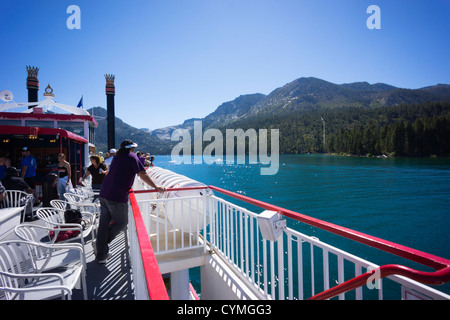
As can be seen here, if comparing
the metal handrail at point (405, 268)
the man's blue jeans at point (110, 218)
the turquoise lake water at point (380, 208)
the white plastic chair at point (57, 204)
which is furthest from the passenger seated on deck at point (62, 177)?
the turquoise lake water at point (380, 208)

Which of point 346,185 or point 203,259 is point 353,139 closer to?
point 346,185

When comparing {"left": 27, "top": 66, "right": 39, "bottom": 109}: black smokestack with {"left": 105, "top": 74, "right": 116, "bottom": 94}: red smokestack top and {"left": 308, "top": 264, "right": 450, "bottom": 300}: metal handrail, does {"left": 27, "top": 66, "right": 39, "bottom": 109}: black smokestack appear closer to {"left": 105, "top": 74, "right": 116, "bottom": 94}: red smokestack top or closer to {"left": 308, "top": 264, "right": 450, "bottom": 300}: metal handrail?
{"left": 105, "top": 74, "right": 116, "bottom": 94}: red smokestack top

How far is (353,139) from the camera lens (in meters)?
83.9

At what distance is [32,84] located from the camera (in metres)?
21.2

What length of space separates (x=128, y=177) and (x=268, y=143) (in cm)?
12812

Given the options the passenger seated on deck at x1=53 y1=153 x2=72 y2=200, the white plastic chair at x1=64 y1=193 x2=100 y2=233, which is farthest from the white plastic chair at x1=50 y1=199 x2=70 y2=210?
the passenger seated on deck at x1=53 y1=153 x2=72 y2=200

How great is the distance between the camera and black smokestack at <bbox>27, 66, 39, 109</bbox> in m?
21.0

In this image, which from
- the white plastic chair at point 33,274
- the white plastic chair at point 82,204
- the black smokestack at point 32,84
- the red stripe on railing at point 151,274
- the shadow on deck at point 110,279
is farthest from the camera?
the black smokestack at point 32,84

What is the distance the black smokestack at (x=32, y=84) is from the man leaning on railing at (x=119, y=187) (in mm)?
23596

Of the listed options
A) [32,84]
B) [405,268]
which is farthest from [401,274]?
[32,84]

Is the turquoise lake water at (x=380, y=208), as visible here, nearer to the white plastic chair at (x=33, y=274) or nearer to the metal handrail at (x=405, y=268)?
the metal handrail at (x=405, y=268)

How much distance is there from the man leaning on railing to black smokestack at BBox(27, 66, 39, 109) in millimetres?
23596

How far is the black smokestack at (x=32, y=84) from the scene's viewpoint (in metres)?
21.0

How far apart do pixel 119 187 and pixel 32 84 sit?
80.8 ft
